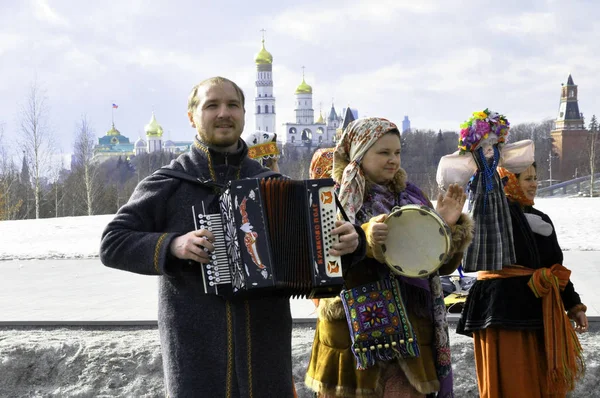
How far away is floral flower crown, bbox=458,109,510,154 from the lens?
4066 millimetres

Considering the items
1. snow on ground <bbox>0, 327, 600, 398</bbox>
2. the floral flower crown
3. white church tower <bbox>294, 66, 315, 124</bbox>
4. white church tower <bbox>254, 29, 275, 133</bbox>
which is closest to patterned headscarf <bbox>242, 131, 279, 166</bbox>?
snow on ground <bbox>0, 327, 600, 398</bbox>

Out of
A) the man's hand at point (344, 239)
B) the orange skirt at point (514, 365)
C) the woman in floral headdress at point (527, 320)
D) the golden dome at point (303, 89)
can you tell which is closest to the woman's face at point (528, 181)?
the woman in floral headdress at point (527, 320)

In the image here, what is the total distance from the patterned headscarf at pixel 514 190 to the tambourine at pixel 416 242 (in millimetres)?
1065

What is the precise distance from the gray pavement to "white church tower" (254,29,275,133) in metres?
130

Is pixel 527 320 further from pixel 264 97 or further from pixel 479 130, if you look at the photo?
pixel 264 97

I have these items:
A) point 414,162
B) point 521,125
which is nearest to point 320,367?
point 414,162

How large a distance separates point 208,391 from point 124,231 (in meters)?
0.67

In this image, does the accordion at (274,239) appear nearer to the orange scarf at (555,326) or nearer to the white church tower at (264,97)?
the orange scarf at (555,326)

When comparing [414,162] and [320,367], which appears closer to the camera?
[320,367]

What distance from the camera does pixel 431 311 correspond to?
3453mm

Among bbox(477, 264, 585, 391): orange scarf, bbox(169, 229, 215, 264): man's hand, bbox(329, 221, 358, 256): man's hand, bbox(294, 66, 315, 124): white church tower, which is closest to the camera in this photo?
bbox(169, 229, 215, 264): man's hand

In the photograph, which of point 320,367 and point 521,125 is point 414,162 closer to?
point 521,125

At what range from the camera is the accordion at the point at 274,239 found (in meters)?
2.66

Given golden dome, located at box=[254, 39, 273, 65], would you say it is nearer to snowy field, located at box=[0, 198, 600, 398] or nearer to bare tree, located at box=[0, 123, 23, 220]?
bare tree, located at box=[0, 123, 23, 220]
